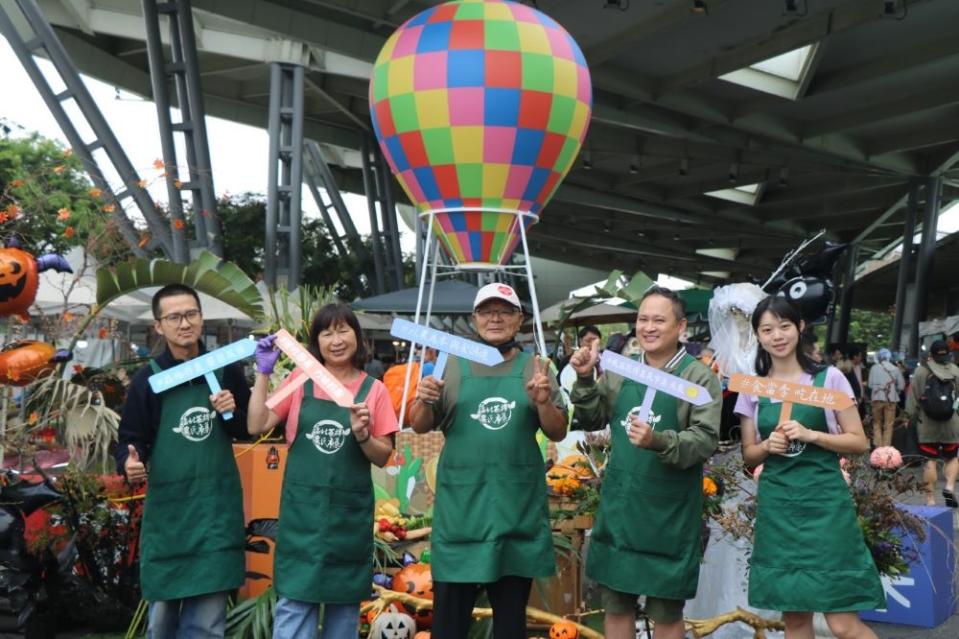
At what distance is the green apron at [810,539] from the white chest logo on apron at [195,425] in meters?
2.19

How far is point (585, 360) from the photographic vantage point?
4.04 m

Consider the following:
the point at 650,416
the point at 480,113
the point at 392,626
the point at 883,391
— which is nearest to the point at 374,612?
the point at 392,626

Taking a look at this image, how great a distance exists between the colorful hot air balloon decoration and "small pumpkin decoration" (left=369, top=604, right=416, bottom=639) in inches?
167

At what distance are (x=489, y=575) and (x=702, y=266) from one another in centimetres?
5018

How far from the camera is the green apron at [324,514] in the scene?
394 cm

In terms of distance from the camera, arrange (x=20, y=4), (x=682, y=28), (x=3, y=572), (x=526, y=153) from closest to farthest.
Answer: (x=3, y=572) < (x=526, y=153) < (x=20, y=4) < (x=682, y=28)

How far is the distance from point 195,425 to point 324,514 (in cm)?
61

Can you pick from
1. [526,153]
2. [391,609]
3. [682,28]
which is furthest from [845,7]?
[391,609]

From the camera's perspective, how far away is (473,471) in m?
4.01

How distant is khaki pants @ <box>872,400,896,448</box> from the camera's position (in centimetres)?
1390

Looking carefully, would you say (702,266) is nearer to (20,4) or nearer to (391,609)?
(20,4)

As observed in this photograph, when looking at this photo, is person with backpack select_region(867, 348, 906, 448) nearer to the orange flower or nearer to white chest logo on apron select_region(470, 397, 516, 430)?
the orange flower

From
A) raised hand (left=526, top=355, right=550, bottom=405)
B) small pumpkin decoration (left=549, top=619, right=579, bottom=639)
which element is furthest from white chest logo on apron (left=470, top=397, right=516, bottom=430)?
small pumpkin decoration (left=549, top=619, right=579, bottom=639)

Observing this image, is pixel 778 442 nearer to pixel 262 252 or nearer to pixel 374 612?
pixel 374 612
